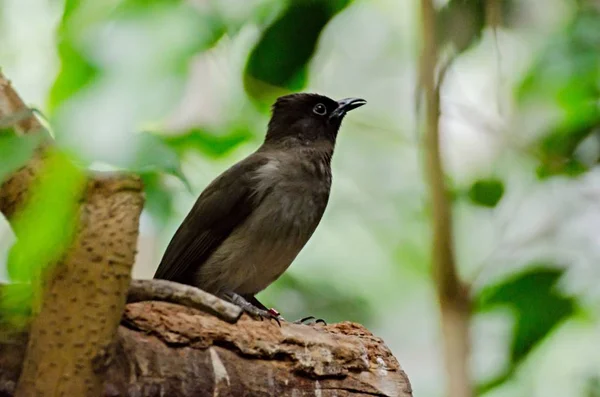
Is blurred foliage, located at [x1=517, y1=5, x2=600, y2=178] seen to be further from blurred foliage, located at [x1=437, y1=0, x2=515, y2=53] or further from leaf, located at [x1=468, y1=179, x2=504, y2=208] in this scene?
blurred foliage, located at [x1=437, y1=0, x2=515, y2=53]

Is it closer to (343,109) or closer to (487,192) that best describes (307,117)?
(343,109)

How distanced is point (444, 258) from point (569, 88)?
0.86 m

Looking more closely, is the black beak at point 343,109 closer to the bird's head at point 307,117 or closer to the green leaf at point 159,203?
the bird's head at point 307,117

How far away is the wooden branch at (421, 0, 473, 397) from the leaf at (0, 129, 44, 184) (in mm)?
2169

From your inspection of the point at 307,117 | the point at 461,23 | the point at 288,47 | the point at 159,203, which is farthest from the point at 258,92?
the point at 307,117

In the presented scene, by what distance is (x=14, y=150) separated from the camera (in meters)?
1.24

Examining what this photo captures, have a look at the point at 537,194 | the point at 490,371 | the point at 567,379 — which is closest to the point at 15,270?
the point at 490,371

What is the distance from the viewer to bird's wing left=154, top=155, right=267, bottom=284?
3.67m

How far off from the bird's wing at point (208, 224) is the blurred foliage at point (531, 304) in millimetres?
1085

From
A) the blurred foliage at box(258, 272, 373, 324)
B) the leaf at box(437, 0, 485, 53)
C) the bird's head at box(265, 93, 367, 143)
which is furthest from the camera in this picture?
the blurred foliage at box(258, 272, 373, 324)

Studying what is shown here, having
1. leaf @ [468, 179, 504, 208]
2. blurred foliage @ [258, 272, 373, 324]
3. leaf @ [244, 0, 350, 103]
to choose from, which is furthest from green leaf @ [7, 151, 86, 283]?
blurred foliage @ [258, 272, 373, 324]

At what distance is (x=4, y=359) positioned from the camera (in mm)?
2158

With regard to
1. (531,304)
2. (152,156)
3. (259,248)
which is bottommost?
(152,156)

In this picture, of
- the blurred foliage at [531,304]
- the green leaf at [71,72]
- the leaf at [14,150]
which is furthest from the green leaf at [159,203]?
the leaf at [14,150]
